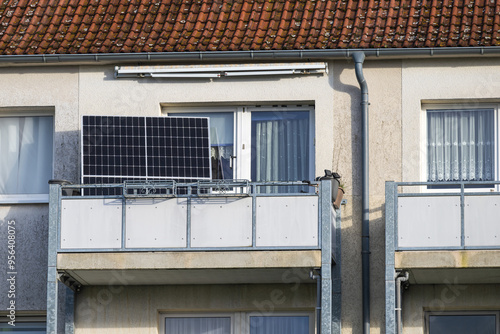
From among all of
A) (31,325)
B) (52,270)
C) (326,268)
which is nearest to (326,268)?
(326,268)

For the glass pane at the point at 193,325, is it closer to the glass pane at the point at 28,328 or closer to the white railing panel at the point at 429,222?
the glass pane at the point at 28,328

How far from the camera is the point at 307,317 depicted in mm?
21125

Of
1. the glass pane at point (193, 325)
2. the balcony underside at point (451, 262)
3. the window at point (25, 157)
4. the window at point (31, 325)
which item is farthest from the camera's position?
the window at point (25, 157)

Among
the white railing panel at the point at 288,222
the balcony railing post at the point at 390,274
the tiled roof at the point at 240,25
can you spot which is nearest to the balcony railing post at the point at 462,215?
the balcony railing post at the point at 390,274

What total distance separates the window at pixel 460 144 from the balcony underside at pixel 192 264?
9.64ft

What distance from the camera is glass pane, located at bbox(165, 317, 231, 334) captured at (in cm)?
2131

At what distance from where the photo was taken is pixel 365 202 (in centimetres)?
2109

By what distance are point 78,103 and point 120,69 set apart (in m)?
0.86

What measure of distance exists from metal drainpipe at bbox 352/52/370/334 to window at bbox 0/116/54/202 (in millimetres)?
4940

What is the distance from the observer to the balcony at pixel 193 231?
19.8m

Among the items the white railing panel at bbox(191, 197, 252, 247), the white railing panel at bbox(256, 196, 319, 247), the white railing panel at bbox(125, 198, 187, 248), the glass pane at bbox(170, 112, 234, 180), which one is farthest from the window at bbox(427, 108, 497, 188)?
the white railing panel at bbox(125, 198, 187, 248)

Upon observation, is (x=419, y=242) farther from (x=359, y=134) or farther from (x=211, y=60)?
(x=211, y=60)

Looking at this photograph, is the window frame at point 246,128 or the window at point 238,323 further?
the window frame at point 246,128

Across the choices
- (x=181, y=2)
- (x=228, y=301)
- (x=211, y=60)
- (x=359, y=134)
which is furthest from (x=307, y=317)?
(x=181, y=2)
